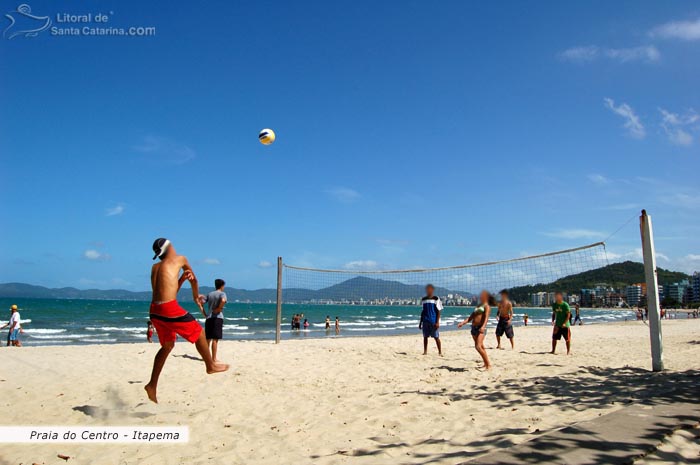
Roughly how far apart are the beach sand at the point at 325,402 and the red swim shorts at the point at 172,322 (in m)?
1.00

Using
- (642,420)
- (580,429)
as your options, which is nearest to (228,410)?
(580,429)

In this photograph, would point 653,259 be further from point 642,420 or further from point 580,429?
point 580,429

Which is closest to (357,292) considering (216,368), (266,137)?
(266,137)

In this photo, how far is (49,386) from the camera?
22.9 feet

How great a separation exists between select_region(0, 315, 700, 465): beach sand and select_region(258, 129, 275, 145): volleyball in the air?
176 inches

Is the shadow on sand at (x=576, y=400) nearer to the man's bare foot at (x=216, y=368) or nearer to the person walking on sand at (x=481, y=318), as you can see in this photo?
the person walking on sand at (x=481, y=318)

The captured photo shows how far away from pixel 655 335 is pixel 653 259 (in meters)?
1.29

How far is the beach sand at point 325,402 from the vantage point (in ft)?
13.1

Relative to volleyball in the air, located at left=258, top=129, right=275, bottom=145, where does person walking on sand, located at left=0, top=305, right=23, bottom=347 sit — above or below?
below

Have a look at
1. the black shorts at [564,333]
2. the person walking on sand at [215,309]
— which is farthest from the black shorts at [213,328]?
the black shorts at [564,333]

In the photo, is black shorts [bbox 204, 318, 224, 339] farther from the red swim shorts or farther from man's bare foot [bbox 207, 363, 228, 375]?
the red swim shorts

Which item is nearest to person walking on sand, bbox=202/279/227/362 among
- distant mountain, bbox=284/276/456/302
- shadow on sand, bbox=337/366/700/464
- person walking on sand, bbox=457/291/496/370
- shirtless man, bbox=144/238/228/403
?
shirtless man, bbox=144/238/228/403

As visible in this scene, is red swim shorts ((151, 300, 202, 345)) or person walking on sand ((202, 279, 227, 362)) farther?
person walking on sand ((202, 279, 227, 362))

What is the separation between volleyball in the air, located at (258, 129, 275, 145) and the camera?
952 cm
